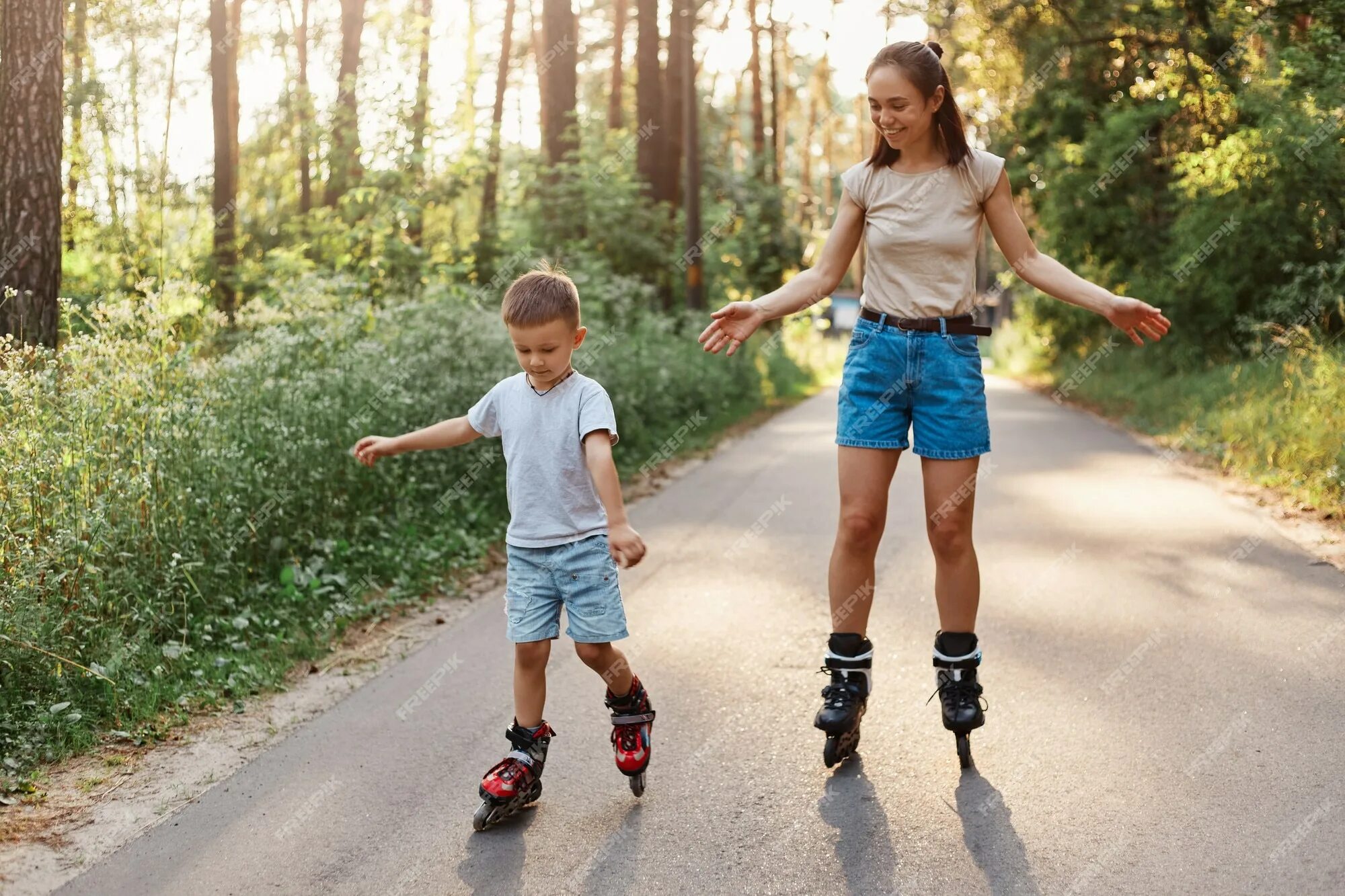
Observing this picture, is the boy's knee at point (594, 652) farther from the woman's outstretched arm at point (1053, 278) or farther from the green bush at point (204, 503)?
the green bush at point (204, 503)

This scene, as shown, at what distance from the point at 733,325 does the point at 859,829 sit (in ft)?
5.18

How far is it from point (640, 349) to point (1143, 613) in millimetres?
9755

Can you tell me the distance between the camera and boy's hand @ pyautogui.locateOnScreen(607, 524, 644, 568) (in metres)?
3.43

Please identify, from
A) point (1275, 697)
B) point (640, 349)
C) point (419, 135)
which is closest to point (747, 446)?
point (640, 349)

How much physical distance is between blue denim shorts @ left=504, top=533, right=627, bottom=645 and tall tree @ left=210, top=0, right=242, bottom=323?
1370cm

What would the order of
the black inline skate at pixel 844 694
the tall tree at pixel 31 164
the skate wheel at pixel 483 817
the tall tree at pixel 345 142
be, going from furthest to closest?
the tall tree at pixel 345 142, the tall tree at pixel 31 164, the black inline skate at pixel 844 694, the skate wheel at pixel 483 817

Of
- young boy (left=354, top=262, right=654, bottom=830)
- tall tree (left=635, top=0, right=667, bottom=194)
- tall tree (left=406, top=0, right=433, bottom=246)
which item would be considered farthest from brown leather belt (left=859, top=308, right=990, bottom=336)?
tall tree (left=635, top=0, right=667, bottom=194)

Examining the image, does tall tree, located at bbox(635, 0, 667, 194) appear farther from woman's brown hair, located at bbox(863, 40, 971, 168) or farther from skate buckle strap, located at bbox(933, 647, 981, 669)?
skate buckle strap, located at bbox(933, 647, 981, 669)

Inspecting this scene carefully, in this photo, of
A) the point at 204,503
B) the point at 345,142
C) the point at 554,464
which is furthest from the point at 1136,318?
the point at 345,142

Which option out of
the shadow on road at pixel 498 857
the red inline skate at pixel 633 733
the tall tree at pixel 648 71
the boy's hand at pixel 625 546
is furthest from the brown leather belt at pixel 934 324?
the tall tree at pixel 648 71

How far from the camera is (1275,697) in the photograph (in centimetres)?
471

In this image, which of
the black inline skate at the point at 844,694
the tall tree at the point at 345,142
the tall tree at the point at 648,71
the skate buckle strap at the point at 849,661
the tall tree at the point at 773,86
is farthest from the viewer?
the tall tree at the point at 773,86

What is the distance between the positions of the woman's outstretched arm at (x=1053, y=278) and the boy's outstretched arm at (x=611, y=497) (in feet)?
4.73

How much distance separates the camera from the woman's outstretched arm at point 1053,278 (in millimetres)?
3945
